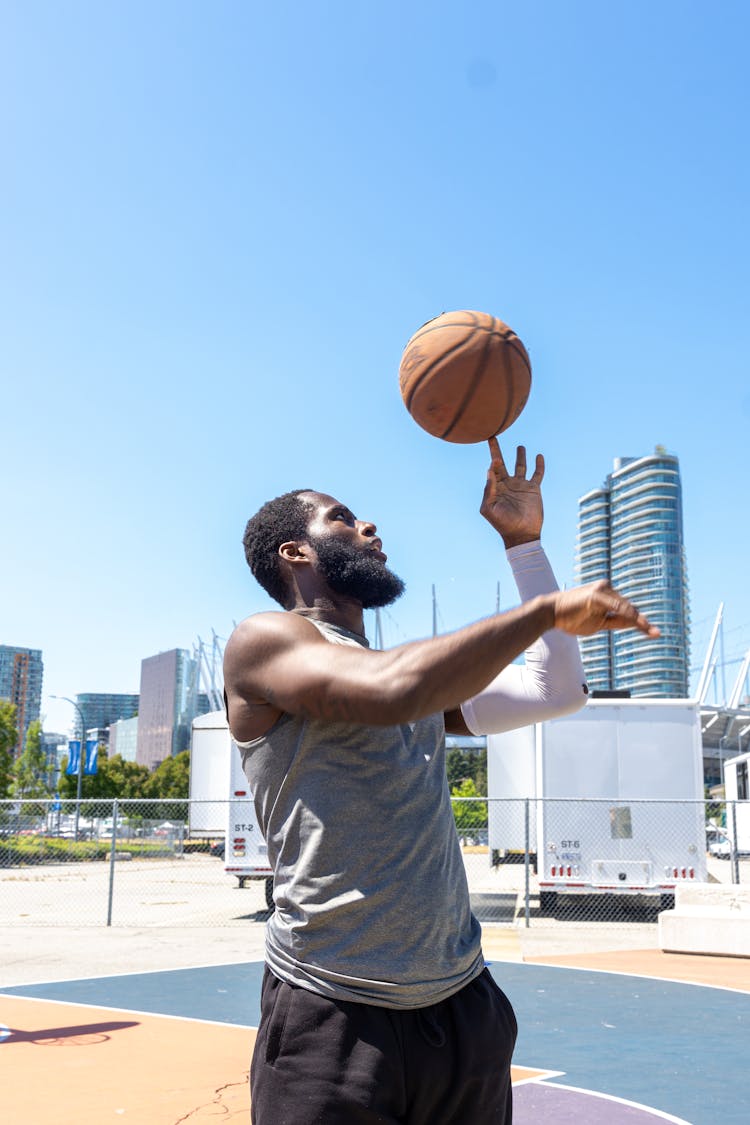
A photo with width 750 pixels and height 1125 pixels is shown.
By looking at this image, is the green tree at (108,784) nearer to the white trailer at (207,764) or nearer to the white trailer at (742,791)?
the white trailer at (207,764)

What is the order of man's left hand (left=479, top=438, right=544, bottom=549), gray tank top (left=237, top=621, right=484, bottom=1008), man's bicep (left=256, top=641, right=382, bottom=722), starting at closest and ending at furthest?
man's bicep (left=256, top=641, right=382, bottom=722)
gray tank top (left=237, top=621, right=484, bottom=1008)
man's left hand (left=479, top=438, right=544, bottom=549)

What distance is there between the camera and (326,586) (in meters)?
2.57

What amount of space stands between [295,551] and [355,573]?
19 cm

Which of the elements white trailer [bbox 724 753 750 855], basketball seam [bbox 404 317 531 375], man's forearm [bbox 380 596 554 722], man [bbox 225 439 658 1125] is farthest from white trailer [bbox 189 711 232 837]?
man's forearm [bbox 380 596 554 722]

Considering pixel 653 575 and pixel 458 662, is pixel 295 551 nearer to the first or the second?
pixel 458 662

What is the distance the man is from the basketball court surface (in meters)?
3.92

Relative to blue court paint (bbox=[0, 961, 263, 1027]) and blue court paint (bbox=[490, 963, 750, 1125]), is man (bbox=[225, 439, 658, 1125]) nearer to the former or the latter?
blue court paint (bbox=[490, 963, 750, 1125])

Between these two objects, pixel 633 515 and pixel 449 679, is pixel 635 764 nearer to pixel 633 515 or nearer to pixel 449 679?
pixel 449 679

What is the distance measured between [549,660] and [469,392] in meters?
1.23

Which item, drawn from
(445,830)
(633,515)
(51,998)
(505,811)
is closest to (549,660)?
(445,830)

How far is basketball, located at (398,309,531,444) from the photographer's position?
11.7ft

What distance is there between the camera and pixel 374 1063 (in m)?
2.09

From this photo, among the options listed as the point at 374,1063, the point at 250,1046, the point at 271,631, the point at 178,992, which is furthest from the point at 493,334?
the point at 178,992

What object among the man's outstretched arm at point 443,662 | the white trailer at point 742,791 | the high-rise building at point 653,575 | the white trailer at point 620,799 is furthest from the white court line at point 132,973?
the high-rise building at point 653,575
